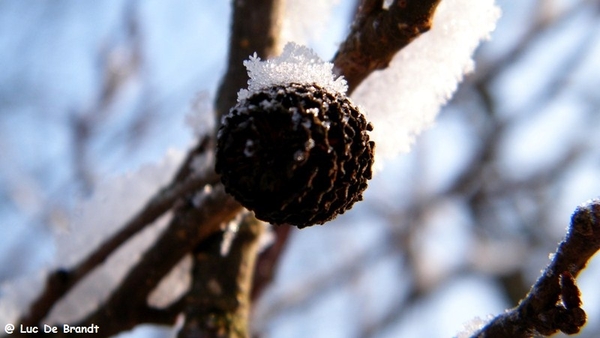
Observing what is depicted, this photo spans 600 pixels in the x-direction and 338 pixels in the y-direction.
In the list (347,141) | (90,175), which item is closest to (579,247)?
(347,141)

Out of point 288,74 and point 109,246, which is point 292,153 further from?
point 109,246

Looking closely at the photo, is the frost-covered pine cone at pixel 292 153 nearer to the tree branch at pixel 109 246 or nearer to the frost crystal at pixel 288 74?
the frost crystal at pixel 288 74

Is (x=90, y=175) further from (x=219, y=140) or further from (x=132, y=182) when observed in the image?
(x=219, y=140)

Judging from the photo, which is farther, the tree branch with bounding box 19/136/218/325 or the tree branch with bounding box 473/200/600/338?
the tree branch with bounding box 19/136/218/325

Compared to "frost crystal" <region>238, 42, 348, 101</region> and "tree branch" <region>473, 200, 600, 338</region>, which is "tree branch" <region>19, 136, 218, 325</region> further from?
"tree branch" <region>473, 200, 600, 338</region>

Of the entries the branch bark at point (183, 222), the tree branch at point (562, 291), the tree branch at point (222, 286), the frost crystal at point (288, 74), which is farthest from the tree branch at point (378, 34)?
the tree branch at point (222, 286)

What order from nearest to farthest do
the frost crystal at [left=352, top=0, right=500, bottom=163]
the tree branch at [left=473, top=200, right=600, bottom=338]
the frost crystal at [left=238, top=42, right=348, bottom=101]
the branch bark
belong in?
1. the tree branch at [left=473, top=200, right=600, bottom=338]
2. the frost crystal at [left=238, top=42, right=348, bottom=101]
3. the frost crystal at [left=352, top=0, right=500, bottom=163]
4. the branch bark

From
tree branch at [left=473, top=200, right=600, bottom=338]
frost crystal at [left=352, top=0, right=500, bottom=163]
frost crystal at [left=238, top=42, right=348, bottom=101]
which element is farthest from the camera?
frost crystal at [left=352, top=0, right=500, bottom=163]

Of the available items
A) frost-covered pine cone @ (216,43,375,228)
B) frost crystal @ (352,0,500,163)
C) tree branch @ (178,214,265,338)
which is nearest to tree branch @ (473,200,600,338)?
frost-covered pine cone @ (216,43,375,228)
